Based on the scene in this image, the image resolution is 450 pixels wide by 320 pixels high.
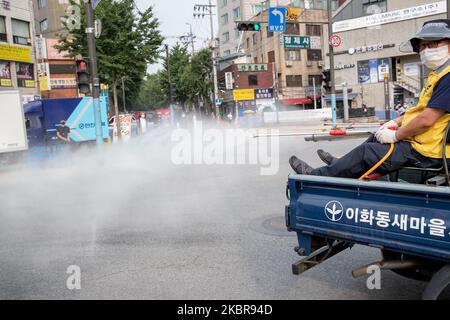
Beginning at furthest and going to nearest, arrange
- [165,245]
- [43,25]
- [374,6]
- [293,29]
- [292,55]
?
[43,25]
[292,55]
[293,29]
[374,6]
[165,245]

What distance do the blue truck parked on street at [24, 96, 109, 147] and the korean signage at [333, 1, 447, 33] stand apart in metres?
31.7

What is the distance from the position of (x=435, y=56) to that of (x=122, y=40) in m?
22.6

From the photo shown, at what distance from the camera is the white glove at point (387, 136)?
324cm

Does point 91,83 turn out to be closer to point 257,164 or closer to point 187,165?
A: point 187,165

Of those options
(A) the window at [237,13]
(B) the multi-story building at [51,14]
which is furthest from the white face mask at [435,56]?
(A) the window at [237,13]

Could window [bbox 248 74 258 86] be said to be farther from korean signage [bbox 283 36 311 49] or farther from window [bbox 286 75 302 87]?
korean signage [bbox 283 36 311 49]

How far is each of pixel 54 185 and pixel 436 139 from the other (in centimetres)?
964

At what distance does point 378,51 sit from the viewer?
42500mm

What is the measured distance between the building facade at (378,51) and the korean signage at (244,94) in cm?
1021

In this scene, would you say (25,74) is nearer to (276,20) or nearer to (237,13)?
(276,20)

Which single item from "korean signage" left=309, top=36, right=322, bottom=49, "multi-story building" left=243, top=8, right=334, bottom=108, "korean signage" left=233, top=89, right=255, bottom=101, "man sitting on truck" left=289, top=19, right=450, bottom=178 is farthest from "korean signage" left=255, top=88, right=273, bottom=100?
"man sitting on truck" left=289, top=19, right=450, bottom=178

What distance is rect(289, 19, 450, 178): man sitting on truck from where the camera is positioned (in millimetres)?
3072

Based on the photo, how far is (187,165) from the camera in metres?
13.2

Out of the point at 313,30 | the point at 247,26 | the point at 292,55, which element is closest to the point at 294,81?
Answer: the point at 292,55
